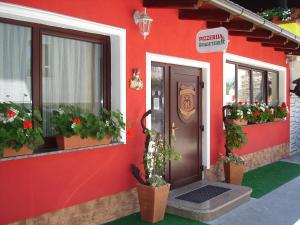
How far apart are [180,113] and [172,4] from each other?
6.36 feet

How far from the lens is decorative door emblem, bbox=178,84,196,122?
6416 mm

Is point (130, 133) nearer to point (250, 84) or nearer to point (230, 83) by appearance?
point (230, 83)

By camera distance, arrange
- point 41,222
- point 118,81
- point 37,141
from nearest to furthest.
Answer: point 37,141, point 41,222, point 118,81

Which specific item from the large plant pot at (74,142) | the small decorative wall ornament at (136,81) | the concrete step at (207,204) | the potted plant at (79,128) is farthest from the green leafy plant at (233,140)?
the large plant pot at (74,142)

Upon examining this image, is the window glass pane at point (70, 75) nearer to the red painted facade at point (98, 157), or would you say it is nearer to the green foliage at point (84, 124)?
the green foliage at point (84, 124)

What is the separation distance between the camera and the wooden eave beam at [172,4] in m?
5.20

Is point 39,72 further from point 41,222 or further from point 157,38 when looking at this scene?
point 157,38

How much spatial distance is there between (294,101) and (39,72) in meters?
9.20

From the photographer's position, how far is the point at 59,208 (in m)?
4.34

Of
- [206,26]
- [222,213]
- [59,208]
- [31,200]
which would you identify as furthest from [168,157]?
[206,26]

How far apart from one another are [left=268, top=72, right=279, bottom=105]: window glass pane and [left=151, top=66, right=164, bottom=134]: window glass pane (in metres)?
5.21

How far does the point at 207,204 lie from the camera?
17.7 feet

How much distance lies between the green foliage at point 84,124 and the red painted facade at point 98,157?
0.94 feet

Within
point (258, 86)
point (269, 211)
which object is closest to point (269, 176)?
point (258, 86)
